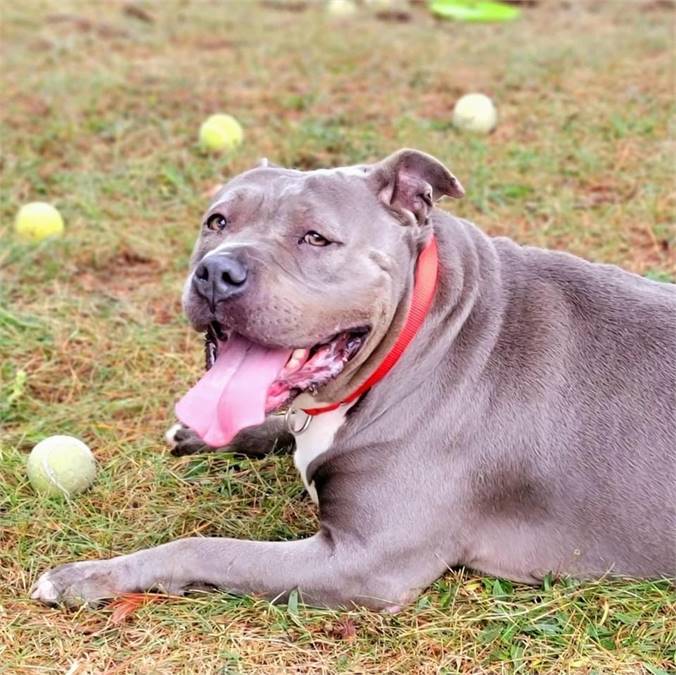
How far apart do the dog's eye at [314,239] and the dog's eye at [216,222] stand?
35 cm

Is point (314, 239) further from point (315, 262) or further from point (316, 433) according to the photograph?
point (316, 433)

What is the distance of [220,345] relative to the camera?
3.96m

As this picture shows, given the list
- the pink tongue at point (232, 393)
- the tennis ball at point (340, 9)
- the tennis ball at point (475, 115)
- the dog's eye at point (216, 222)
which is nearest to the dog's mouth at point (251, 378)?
the pink tongue at point (232, 393)

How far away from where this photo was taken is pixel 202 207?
284 inches

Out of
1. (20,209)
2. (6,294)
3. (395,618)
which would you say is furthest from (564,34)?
(395,618)

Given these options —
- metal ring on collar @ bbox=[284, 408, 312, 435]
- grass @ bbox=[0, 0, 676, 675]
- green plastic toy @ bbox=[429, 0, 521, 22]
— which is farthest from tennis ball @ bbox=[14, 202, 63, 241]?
green plastic toy @ bbox=[429, 0, 521, 22]

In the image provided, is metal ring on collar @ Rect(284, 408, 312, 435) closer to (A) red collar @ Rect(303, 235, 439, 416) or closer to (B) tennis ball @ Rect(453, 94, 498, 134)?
(A) red collar @ Rect(303, 235, 439, 416)

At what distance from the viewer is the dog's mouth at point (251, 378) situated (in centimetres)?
377

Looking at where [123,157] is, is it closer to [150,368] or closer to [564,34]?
[150,368]

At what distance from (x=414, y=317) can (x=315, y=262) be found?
43cm

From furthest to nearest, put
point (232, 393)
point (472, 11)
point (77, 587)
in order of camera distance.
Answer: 1. point (472, 11)
2. point (77, 587)
3. point (232, 393)

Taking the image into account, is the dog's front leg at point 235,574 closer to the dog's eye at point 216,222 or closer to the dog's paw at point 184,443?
the dog's paw at point 184,443

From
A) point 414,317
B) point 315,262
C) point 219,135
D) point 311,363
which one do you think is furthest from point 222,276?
point 219,135

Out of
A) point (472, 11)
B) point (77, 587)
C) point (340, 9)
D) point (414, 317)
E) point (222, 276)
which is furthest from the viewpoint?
point (340, 9)
